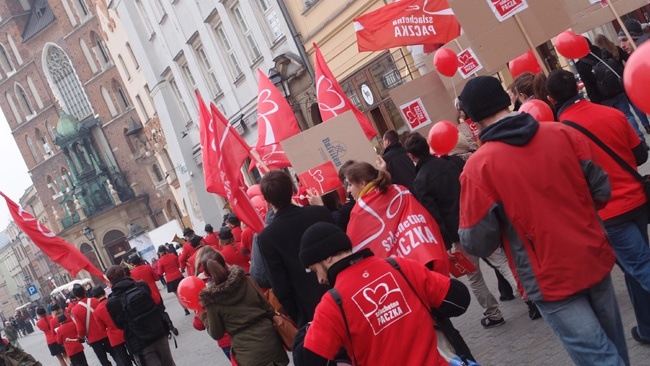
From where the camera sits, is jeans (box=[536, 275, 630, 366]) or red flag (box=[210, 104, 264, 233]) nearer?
jeans (box=[536, 275, 630, 366])

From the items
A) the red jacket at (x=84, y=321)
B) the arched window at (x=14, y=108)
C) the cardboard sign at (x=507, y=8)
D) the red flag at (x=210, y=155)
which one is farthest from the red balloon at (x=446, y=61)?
the arched window at (x=14, y=108)

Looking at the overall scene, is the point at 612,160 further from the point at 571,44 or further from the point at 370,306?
the point at 571,44

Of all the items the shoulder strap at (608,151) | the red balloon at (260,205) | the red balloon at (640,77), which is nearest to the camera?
the red balloon at (640,77)

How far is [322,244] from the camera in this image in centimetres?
353

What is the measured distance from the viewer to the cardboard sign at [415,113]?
9.59 m

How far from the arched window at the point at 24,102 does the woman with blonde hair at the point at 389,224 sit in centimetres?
7245

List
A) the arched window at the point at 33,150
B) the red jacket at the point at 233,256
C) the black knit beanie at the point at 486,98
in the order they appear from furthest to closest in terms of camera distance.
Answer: the arched window at the point at 33,150
the red jacket at the point at 233,256
the black knit beanie at the point at 486,98

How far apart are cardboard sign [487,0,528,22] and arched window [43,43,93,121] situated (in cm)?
6186

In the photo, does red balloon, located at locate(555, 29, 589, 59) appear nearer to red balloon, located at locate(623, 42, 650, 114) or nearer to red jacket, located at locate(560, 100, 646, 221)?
red jacket, located at locate(560, 100, 646, 221)

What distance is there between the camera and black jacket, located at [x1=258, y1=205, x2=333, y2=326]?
17.8 feet

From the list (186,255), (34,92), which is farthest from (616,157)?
(34,92)

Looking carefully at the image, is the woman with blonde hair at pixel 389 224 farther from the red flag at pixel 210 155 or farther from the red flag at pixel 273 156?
the red flag at pixel 273 156

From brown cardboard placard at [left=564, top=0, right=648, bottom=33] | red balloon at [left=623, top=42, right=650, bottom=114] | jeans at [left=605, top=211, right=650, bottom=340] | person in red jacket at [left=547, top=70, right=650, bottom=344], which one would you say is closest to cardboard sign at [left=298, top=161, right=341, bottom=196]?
brown cardboard placard at [left=564, top=0, right=648, bottom=33]

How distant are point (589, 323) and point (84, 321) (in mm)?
10423
